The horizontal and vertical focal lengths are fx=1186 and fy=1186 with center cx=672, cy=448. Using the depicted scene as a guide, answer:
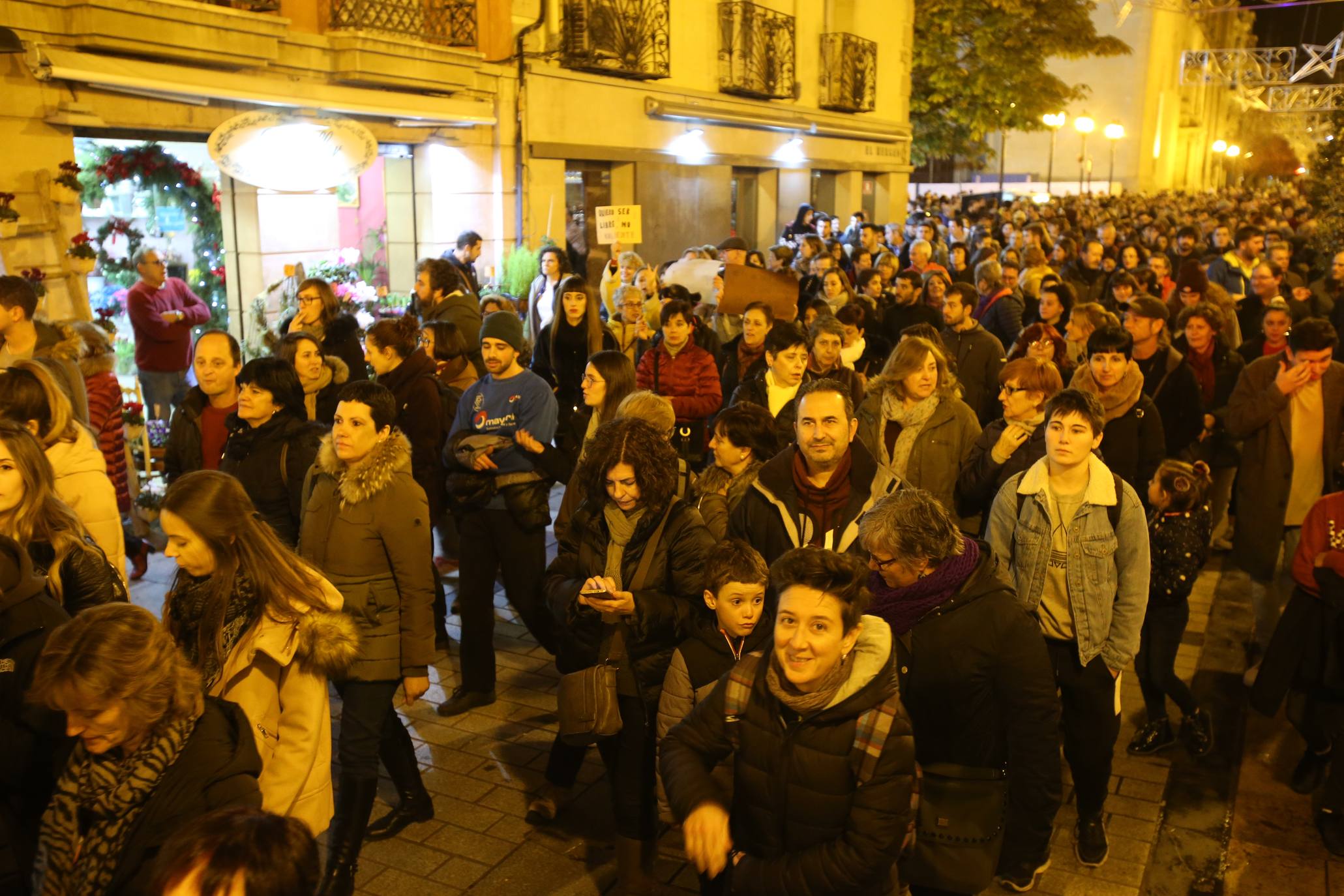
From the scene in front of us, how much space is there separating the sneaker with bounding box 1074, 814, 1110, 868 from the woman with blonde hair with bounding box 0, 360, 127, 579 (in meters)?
4.07

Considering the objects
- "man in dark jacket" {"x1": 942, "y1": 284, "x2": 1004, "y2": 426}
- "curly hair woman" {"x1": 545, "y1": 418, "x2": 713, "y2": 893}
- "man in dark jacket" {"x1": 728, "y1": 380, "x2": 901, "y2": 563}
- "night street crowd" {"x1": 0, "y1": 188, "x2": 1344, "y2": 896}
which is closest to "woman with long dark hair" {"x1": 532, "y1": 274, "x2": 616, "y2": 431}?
"night street crowd" {"x1": 0, "y1": 188, "x2": 1344, "y2": 896}

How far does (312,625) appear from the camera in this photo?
12.4 ft

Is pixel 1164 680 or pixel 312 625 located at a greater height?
pixel 312 625

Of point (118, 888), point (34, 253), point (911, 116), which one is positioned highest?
point (911, 116)

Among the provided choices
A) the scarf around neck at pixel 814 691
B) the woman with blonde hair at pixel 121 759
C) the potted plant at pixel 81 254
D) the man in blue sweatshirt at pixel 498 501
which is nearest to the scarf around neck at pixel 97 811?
the woman with blonde hair at pixel 121 759

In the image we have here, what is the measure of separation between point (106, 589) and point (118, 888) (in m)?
1.45

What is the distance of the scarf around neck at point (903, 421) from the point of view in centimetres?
584

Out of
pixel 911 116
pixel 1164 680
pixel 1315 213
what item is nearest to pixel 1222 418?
pixel 1164 680

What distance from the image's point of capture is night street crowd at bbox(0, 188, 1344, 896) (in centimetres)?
297

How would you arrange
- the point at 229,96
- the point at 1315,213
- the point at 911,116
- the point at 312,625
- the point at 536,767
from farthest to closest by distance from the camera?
1. the point at 911,116
2. the point at 1315,213
3. the point at 229,96
4. the point at 536,767
5. the point at 312,625

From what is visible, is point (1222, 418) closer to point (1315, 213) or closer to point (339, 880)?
point (339, 880)

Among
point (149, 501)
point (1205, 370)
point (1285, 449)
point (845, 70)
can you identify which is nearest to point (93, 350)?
point (149, 501)

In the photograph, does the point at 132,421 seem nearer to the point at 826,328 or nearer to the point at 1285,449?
the point at 826,328

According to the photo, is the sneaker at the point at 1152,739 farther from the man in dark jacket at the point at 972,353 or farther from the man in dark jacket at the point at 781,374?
the man in dark jacket at the point at 972,353
